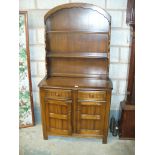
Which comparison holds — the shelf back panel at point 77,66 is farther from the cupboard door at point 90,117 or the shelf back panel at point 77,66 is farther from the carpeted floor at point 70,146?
the carpeted floor at point 70,146

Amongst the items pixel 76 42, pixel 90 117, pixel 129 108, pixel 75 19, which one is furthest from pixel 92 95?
pixel 75 19

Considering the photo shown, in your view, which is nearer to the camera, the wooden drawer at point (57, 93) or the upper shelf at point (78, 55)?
the wooden drawer at point (57, 93)

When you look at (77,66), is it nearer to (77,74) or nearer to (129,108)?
(77,74)

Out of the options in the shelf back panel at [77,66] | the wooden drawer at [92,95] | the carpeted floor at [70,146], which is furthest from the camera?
the shelf back panel at [77,66]

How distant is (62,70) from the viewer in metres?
2.27

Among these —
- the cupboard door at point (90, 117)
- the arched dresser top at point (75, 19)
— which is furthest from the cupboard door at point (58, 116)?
the arched dresser top at point (75, 19)

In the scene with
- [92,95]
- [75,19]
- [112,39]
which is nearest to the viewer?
[92,95]

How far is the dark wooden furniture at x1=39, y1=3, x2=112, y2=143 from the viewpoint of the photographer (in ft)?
6.36

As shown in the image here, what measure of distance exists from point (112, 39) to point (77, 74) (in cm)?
65

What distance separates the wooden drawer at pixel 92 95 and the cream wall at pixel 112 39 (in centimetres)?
54

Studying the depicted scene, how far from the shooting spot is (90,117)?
1998 millimetres

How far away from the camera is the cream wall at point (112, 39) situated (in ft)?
6.89
